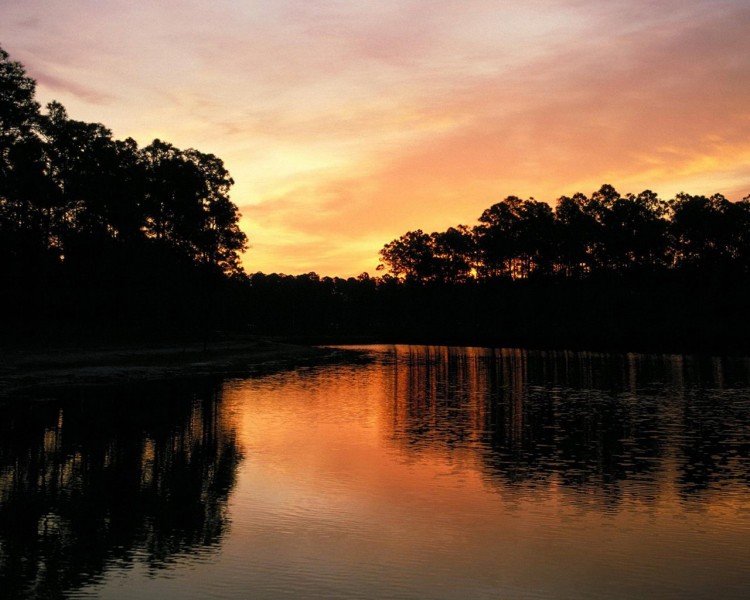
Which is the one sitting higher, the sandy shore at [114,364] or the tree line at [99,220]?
the tree line at [99,220]

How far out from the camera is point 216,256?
106562 mm

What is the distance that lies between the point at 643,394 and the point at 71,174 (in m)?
70.3

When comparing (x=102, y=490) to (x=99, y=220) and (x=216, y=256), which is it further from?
(x=216, y=256)

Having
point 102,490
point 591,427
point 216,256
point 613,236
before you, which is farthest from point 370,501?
point 613,236

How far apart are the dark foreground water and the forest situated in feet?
157

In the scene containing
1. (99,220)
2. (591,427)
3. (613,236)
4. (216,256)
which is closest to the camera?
(591,427)

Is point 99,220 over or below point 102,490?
over

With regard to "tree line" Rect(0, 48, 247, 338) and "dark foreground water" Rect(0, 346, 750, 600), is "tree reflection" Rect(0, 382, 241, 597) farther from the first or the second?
"tree line" Rect(0, 48, 247, 338)

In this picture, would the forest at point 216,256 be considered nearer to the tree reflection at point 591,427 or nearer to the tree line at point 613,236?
the tree line at point 613,236

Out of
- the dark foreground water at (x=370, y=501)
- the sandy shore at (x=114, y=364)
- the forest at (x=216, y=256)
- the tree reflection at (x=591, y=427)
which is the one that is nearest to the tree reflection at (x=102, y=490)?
the dark foreground water at (x=370, y=501)

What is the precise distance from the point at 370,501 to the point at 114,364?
1741 inches

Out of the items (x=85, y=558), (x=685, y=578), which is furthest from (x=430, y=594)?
(x=85, y=558)

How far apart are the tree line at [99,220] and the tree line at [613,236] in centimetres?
8513

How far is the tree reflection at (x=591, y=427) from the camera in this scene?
2006 cm
